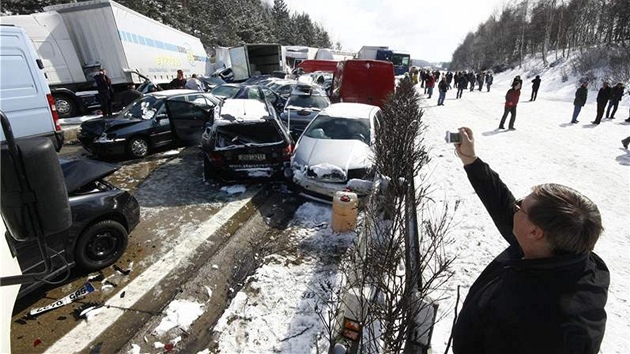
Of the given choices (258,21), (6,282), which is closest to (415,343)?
(6,282)

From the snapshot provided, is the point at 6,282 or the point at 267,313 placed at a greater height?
the point at 6,282

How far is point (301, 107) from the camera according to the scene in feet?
33.4

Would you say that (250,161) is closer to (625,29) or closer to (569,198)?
(569,198)

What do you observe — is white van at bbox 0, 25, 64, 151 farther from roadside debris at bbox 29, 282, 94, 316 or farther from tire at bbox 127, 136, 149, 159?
roadside debris at bbox 29, 282, 94, 316

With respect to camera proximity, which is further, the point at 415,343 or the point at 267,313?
the point at 267,313

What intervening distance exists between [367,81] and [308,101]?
2619 mm

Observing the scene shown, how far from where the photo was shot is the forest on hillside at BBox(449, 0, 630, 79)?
29984 millimetres

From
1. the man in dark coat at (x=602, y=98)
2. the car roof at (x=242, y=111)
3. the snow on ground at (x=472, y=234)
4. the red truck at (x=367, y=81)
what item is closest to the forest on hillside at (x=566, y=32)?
the man in dark coat at (x=602, y=98)

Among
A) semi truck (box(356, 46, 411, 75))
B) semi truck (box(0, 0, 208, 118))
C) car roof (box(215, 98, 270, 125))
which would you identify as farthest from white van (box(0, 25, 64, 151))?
semi truck (box(356, 46, 411, 75))

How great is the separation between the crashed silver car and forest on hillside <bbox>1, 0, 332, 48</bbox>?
2645 centimetres

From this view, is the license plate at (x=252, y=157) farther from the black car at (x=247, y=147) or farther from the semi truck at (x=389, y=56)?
the semi truck at (x=389, y=56)

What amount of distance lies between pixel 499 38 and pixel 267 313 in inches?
2959

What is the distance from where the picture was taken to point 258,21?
5525 cm

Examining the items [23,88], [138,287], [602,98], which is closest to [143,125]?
[23,88]
